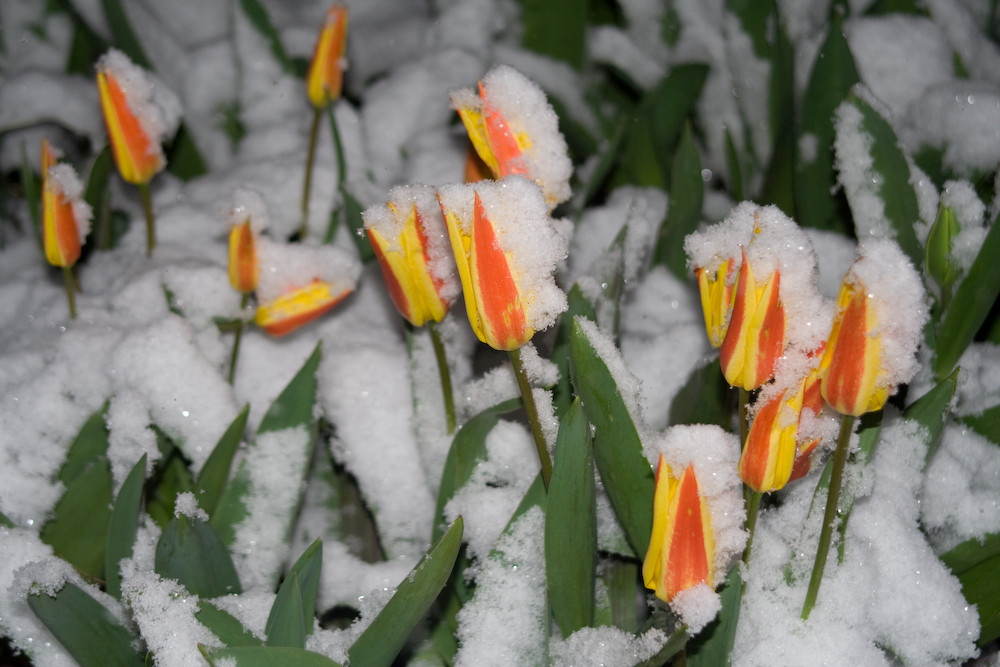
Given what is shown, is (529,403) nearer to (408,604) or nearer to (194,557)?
(408,604)

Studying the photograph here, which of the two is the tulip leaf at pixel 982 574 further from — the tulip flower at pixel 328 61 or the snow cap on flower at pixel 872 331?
the tulip flower at pixel 328 61

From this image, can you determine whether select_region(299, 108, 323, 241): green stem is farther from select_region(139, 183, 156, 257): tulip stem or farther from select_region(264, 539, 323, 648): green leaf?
select_region(264, 539, 323, 648): green leaf

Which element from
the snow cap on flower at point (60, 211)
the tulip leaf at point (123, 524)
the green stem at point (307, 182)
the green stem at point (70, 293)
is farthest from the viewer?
the green stem at point (307, 182)

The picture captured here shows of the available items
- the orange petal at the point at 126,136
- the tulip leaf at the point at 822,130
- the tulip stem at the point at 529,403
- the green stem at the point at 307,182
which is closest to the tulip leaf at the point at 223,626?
the tulip stem at the point at 529,403

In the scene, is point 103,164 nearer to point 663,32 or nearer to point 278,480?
point 278,480

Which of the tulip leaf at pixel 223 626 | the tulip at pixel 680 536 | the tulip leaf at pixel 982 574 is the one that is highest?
the tulip at pixel 680 536
